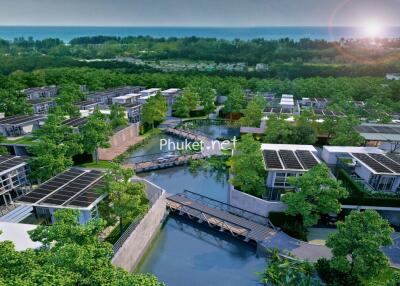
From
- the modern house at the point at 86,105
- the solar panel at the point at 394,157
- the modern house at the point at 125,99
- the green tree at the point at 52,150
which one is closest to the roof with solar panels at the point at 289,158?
the solar panel at the point at 394,157

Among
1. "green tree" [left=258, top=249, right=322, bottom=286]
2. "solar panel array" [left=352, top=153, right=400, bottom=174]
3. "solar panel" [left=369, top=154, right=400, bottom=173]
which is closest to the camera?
"green tree" [left=258, top=249, right=322, bottom=286]

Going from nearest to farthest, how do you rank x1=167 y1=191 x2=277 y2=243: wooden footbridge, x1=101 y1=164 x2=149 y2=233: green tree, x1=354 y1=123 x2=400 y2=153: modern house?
x1=101 y1=164 x2=149 y2=233: green tree, x1=167 y1=191 x2=277 y2=243: wooden footbridge, x1=354 y1=123 x2=400 y2=153: modern house

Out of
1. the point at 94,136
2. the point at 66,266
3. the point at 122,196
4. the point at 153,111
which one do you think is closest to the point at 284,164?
the point at 122,196

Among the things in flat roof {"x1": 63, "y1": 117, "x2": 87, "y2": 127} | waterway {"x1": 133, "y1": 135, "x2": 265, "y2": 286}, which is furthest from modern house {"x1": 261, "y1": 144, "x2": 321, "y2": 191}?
flat roof {"x1": 63, "y1": 117, "x2": 87, "y2": 127}

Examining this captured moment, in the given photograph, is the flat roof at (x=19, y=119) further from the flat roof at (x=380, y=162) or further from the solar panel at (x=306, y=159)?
the flat roof at (x=380, y=162)

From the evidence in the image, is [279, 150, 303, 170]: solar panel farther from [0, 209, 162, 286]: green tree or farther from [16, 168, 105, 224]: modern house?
[0, 209, 162, 286]: green tree

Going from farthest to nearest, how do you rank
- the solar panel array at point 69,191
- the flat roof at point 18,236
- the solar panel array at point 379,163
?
the solar panel array at point 379,163 → the solar panel array at point 69,191 → the flat roof at point 18,236
